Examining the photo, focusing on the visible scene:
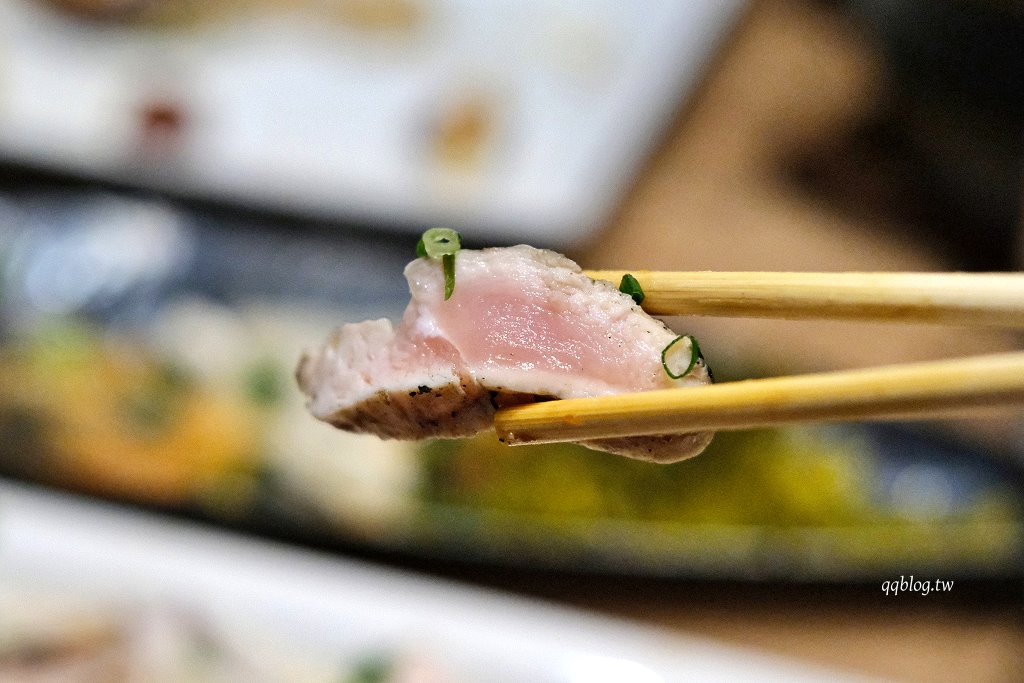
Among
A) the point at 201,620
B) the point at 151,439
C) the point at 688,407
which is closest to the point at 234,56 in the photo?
the point at 151,439

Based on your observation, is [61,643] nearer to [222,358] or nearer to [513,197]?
[222,358]

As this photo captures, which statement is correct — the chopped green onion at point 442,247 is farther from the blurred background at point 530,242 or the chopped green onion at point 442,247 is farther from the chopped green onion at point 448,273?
the blurred background at point 530,242

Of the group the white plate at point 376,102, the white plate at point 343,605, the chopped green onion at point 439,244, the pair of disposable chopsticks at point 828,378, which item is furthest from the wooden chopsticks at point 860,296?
the white plate at point 376,102

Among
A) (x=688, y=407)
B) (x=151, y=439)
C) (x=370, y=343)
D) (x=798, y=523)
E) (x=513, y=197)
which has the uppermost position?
(x=513, y=197)

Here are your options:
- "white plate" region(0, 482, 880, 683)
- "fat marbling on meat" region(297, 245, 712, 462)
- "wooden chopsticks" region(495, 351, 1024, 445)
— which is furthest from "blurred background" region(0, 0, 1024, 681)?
"wooden chopsticks" region(495, 351, 1024, 445)

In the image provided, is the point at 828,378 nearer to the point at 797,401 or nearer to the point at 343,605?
the point at 797,401

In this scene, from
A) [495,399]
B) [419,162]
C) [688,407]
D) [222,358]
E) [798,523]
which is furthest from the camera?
[419,162]

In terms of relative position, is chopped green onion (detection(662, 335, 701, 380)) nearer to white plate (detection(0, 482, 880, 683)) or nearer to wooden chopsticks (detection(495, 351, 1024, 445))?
wooden chopsticks (detection(495, 351, 1024, 445))
